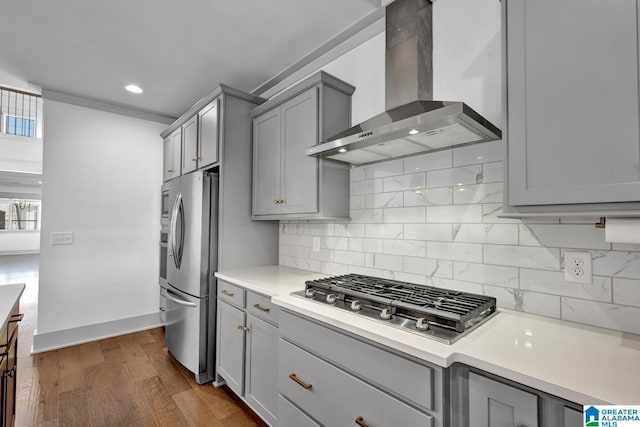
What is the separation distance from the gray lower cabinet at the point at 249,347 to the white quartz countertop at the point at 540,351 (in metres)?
0.55

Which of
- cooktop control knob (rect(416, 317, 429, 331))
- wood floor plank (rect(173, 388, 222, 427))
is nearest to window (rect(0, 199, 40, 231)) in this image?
wood floor plank (rect(173, 388, 222, 427))

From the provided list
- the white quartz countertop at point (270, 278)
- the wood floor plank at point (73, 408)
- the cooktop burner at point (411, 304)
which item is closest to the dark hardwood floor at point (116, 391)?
the wood floor plank at point (73, 408)

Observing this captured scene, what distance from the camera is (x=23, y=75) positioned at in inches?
114

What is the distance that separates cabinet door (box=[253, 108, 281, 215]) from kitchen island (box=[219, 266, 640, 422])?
122 centimetres

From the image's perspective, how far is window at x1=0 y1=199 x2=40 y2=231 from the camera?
10.7 metres

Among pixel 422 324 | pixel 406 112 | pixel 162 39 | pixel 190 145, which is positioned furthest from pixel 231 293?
pixel 162 39

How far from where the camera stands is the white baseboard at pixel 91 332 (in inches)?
123

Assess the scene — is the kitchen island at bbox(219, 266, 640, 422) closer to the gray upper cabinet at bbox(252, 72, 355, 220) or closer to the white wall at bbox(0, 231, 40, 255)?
the gray upper cabinet at bbox(252, 72, 355, 220)

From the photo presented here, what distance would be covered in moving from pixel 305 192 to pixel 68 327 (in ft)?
10.6

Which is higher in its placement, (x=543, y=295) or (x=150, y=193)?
(x=150, y=193)

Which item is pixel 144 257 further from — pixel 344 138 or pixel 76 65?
pixel 344 138

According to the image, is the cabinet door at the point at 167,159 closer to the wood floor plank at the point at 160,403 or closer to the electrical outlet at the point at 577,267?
the wood floor plank at the point at 160,403

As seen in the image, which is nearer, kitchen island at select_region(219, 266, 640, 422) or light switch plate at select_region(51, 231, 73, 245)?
kitchen island at select_region(219, 266, 640, 422)

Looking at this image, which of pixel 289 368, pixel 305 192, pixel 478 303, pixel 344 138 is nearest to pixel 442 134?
pixel 344 138
